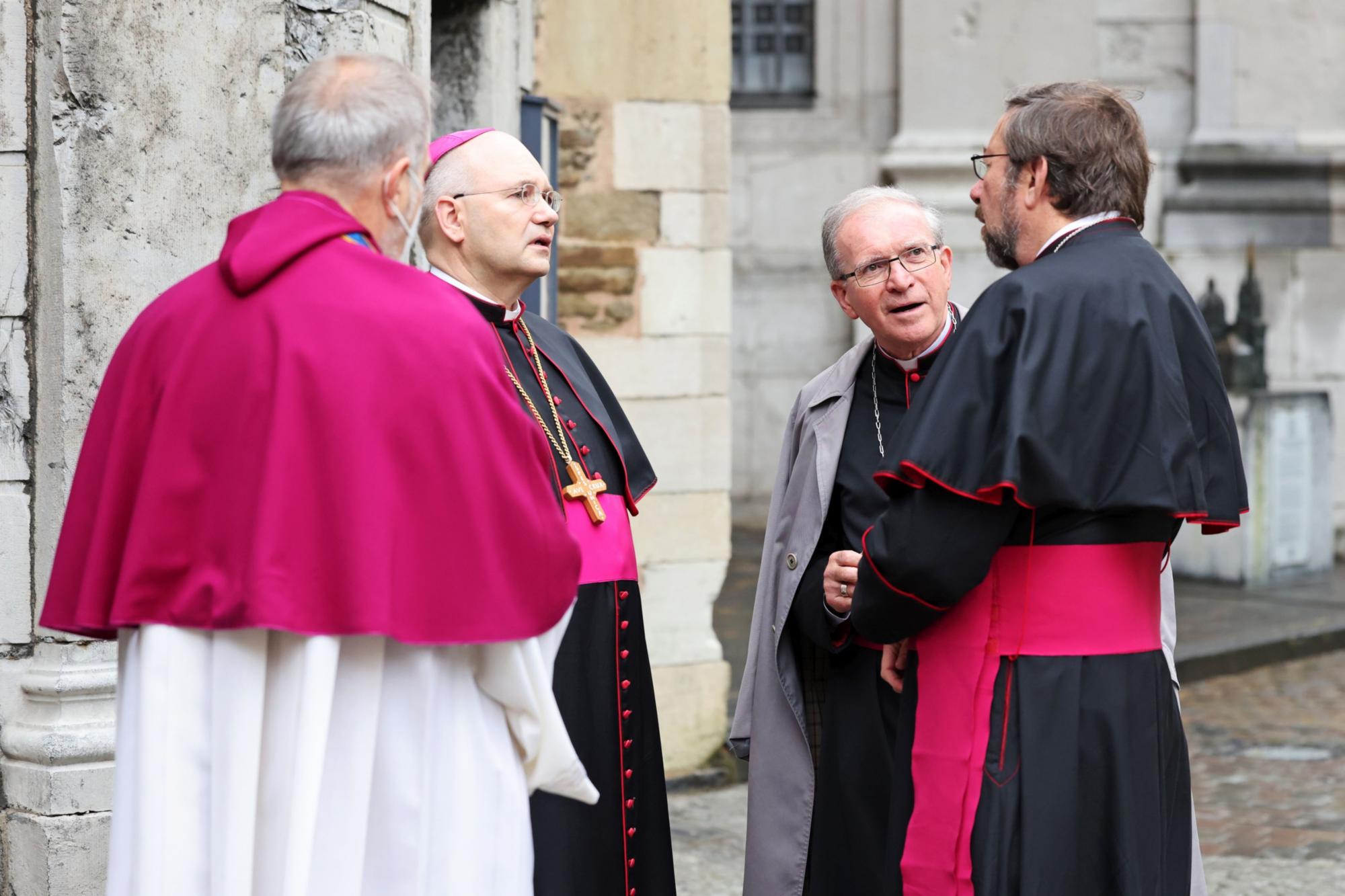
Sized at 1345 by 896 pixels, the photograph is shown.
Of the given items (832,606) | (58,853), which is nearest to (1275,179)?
(832,606)

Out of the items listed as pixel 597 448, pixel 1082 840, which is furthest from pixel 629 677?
pixel 1082 840

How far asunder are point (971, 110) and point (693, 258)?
6.00 meters

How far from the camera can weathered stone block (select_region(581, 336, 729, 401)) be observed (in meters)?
6.12

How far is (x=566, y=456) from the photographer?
3221 millimetres

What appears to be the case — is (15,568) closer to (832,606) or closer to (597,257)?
(832,606)

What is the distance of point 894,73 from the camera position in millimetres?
12336

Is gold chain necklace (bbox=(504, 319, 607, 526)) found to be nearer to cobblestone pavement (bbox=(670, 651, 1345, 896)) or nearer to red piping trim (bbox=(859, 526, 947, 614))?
red piping trim (bbox=(859, 526, 947, 614))

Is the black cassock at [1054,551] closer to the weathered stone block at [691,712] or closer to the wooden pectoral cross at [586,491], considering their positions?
the wooden pectoral cross at [586,491]

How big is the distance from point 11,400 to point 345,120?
1.54 meters

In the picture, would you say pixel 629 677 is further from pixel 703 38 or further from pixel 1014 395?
pixel 703 38

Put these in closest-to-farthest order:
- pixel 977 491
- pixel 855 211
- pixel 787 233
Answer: pixel 977 491 < pixel 855 211 < pixel 787 233

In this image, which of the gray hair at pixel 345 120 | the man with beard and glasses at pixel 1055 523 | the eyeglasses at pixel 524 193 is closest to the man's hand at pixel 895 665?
the man with beard and glasses at pixel 1055 523

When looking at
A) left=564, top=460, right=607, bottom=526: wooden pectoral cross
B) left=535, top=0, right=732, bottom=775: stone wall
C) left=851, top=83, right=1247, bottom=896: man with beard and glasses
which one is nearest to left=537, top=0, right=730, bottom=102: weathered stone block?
left=535, top=0, right=732, bottom=775: stone wall

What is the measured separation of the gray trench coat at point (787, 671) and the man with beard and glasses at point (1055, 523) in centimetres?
56
